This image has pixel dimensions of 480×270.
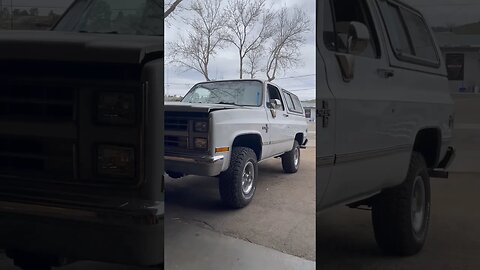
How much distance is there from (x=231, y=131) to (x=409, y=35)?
2.45 ft

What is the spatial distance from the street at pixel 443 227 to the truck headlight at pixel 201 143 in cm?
46

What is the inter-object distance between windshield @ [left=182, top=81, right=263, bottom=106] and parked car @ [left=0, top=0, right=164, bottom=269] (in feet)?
0.45

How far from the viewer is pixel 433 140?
1660mm

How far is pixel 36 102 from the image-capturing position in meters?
1.64

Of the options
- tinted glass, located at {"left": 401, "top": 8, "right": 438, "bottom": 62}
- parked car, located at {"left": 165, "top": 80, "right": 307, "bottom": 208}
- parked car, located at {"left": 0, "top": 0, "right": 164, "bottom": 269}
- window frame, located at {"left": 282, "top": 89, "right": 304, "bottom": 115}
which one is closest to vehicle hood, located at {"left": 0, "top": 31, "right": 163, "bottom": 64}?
parked car, located at {"left": 0, "top": 0, "right": 164, "bottom": 269}

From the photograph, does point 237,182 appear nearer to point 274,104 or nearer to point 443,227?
point 274,104

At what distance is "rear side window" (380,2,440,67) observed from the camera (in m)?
1.61

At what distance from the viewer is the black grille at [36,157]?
63.7 inches

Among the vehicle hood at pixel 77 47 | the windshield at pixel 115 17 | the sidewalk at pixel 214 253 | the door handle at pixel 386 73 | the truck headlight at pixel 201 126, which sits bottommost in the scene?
the sidewalk at pixel 214 253

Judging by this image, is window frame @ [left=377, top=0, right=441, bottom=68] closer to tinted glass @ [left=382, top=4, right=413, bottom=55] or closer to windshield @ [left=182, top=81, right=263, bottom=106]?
tinted glass @ [left=382, top=4, right=413, bottom=55]

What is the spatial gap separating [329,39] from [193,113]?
508 millimetres

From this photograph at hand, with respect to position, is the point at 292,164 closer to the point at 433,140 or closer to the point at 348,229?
the point at 348,229

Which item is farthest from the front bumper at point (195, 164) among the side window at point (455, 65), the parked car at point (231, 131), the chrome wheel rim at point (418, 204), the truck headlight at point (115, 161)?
the side window at point (455, 65)

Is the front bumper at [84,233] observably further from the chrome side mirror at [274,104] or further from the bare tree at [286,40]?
the bare tree at [286,40]
